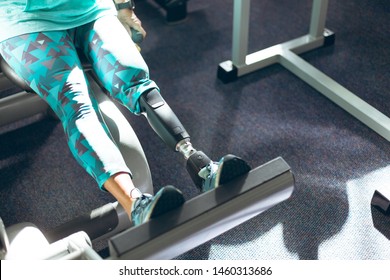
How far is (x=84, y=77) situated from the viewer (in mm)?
1517

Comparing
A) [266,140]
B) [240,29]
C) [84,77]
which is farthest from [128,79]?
[240,29]

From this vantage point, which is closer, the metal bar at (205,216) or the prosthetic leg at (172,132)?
the metal bar at (205,216)

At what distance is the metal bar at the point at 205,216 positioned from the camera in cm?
109

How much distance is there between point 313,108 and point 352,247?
2.31 feet

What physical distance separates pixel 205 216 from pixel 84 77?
608 mm

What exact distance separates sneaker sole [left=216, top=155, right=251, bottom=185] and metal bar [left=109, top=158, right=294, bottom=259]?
0.05 feet

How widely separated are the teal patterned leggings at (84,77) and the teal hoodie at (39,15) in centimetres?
2

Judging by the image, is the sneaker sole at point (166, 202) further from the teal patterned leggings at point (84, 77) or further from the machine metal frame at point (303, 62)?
the machine metal frame at point (303, 62)

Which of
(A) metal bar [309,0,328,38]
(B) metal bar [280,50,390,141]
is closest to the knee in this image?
(B) metal bar [280,50,390,141]

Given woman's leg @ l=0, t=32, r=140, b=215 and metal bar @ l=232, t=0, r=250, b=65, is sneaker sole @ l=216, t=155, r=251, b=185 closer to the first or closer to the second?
woman's leg @ l=0, t=32, r=140, b=215

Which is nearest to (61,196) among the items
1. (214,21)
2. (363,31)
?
(214,21)

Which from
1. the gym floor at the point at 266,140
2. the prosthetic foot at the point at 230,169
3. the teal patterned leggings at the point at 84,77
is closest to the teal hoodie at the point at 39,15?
the teal patterned leggings at the point at 84,77

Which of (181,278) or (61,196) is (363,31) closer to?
(61,196)

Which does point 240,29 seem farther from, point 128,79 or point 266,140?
point 128,79
